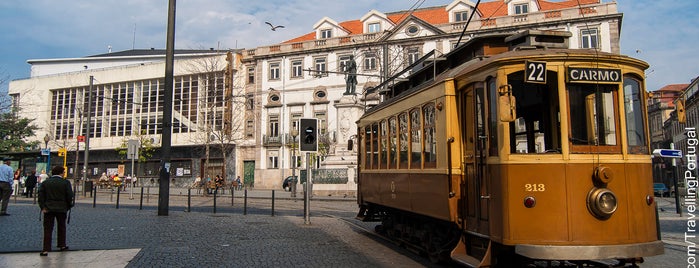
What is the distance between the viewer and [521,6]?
44344 mm

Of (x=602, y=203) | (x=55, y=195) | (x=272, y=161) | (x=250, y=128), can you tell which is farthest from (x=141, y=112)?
(x=602, y=203)

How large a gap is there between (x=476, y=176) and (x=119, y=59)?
70.2 metres

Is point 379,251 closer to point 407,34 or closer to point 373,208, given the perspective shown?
point 373,208

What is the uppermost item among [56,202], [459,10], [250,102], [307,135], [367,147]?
[459,10]

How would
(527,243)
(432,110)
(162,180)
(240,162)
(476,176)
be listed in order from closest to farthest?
(527,243), (476,176), (432,110), (162,180), (240,162)

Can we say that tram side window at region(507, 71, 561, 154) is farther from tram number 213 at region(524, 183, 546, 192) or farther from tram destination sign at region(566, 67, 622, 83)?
tram number 213 at region(524, 183, 546, 192)

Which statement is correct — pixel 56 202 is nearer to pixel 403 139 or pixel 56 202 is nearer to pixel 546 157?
pixel 403 139

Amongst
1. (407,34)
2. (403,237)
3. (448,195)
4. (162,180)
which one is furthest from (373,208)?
(407,34)

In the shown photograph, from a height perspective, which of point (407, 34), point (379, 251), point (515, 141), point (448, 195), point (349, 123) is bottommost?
point (379, 251)

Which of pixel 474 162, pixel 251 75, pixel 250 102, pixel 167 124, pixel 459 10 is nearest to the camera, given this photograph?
pixel 474 162

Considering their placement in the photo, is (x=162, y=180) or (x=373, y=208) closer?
(x=373, y=208)

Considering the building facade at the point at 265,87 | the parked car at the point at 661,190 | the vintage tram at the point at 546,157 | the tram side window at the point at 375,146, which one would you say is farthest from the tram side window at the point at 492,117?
the parked car at the point at 661,190

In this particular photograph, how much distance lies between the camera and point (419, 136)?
8359 mm

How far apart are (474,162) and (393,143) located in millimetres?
3187
